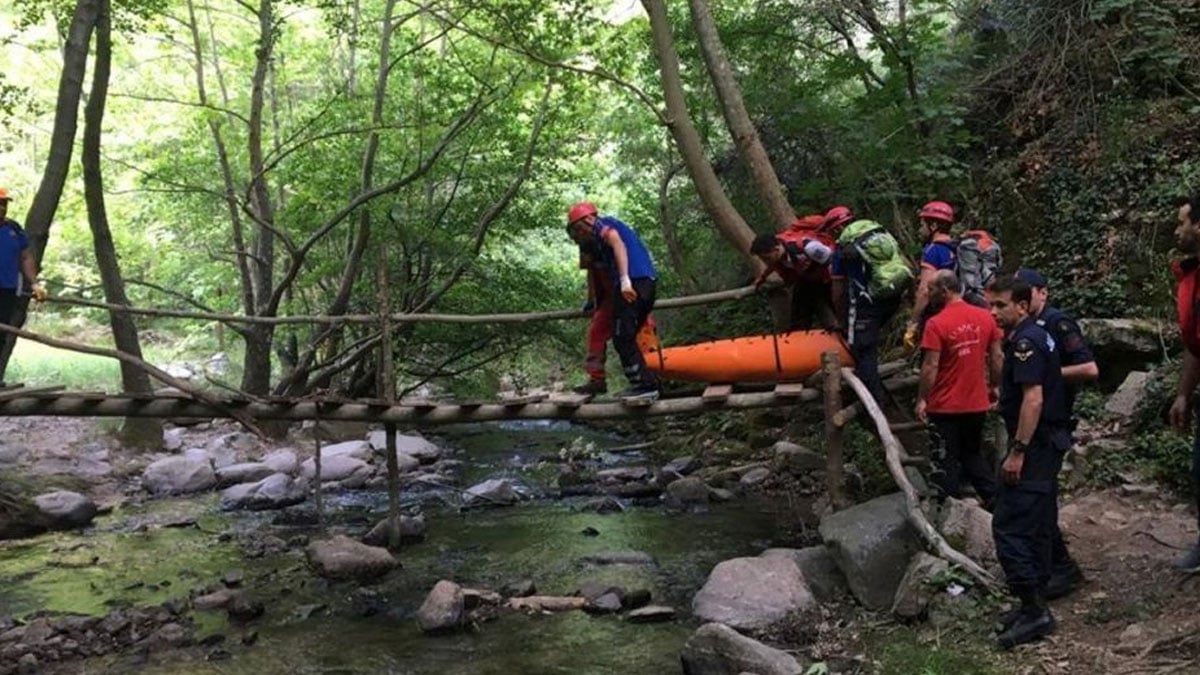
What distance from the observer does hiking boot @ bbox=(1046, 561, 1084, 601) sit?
5.05 meters

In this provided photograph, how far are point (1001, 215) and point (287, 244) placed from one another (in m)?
9.79

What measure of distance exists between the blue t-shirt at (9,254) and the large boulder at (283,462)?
4812 millimetres

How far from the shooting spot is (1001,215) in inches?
401

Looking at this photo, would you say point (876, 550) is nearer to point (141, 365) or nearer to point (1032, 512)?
point (1032, 512)

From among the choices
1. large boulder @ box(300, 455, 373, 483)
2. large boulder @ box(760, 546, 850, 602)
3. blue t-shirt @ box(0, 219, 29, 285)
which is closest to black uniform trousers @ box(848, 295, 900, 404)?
large boulder @ box(760, 546, 850, 602)

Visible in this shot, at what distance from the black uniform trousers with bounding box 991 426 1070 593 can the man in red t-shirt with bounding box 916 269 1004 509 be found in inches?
58.3

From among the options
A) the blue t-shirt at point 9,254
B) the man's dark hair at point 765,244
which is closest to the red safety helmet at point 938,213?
the man's dark hair at point 765,244

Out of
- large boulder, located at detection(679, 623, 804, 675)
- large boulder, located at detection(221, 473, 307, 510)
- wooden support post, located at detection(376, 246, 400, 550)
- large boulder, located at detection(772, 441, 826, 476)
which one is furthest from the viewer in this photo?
large boulder, located at detection(221, 473, 307, 510)

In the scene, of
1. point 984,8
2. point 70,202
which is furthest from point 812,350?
point 70,202

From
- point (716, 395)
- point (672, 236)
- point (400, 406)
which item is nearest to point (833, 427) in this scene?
point (716, 395)

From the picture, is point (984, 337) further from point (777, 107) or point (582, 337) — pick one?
point (582, 337)

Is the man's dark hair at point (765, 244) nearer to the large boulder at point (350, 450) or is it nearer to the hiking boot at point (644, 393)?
the hiking boot at point (644, 393)

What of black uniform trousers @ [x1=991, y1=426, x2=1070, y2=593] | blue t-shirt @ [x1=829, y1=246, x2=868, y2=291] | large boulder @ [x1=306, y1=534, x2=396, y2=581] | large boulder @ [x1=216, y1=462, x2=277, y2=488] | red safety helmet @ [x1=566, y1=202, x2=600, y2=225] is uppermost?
red safety helmet @ [x1=566, y1=202, x2=600, y2=225]

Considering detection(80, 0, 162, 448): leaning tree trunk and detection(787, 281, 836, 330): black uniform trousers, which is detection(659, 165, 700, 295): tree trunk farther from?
detection(80, 0, 162, 448): leaning tree trunk
